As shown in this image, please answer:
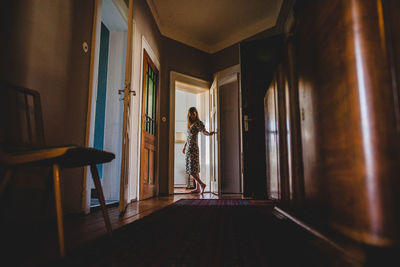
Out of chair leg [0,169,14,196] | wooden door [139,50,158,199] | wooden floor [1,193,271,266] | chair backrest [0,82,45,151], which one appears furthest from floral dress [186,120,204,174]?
chair leg [0,169,14,196]

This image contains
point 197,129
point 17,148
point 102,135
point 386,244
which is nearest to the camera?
point 386,244

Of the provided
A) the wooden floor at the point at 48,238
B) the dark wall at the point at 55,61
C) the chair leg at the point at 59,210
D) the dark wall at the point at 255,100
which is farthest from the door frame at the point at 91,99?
the dark wall at the point at 255,100

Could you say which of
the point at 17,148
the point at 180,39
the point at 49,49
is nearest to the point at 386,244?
the point at 17,148

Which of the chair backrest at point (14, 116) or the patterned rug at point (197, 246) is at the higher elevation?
the chair backrest at point (14, 116)

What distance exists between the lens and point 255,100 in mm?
3549

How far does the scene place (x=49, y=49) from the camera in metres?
1.82

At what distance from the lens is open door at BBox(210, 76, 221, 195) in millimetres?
4441

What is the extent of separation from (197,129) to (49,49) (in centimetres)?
303

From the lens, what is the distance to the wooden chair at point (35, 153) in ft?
3.30

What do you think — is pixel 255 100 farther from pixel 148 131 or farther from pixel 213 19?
pixel 213 19

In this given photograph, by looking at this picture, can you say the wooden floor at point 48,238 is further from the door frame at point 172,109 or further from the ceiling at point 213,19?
the ceiling at point 213,19

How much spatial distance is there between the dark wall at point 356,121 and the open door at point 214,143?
3.44m

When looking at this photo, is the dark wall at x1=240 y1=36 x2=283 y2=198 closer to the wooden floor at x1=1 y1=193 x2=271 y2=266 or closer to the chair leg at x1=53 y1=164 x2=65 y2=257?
the wooden floor at x1=1 y1=193 x2=271 y2=266

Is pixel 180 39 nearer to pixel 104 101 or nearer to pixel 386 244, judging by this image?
pixel 104 101
